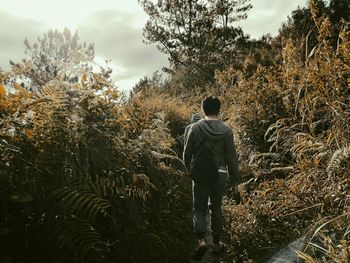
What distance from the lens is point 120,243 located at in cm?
388

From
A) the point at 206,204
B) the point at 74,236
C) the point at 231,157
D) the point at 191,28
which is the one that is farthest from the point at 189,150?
the point at 191,28

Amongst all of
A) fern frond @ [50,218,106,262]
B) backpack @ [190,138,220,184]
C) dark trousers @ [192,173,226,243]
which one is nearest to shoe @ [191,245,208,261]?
dark trousers @ [192,173,226,243]

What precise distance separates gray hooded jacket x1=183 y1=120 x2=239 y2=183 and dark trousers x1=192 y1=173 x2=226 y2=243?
226mm

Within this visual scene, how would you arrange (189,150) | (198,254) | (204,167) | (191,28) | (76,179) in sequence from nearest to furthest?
(76,179) → (198,254) → (204,167) → (189,150) → (191,28)

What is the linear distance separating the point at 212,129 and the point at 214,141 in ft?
0.50

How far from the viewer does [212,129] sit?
513 cm

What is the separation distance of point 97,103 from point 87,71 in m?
0.47

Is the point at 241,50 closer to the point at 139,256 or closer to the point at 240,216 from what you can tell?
the point at 240,216

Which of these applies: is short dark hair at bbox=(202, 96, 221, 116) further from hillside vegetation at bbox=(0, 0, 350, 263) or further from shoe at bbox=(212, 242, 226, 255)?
shoe at bbox=(212, 242, 226, 255)

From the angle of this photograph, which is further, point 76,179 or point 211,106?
point 211,106

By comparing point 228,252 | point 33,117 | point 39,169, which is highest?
point 33,117

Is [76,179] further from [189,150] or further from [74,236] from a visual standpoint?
[189,150]

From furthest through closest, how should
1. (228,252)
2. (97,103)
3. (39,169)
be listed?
(228,252)
(97,103)
(39,169)

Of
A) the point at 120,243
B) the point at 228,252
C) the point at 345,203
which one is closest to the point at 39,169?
the point at 120,243
